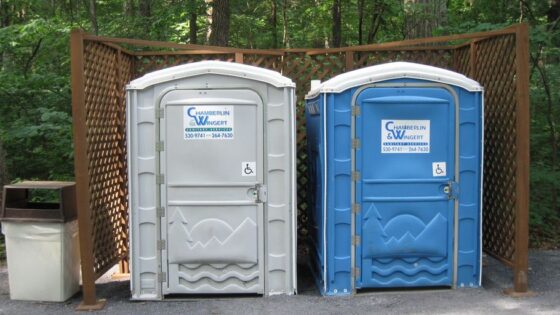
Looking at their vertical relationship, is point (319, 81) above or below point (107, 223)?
above

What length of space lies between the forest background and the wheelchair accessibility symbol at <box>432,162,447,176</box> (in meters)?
2.72

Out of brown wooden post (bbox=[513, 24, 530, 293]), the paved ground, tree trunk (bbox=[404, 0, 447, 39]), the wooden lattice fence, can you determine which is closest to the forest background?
tree trunk (bbox=[404, 0, 447, 39])

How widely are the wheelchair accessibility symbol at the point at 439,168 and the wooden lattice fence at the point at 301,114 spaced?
0.62 meters

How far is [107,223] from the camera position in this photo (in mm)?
5348

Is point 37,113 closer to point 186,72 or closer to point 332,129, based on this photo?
point 186,72

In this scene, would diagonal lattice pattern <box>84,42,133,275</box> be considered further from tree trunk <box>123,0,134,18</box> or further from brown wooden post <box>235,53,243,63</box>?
tree trunk <box>123,0,134,18</box>

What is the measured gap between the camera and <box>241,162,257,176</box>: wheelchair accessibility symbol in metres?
4.81

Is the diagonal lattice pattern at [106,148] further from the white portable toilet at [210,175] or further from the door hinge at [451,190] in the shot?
the door hinge at [451,190]

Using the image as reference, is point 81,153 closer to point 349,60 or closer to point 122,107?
point 122,107

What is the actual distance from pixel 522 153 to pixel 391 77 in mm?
1308

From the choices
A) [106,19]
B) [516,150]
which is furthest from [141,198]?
[106,19]

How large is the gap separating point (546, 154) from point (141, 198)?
19.7ft

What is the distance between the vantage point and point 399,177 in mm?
4879

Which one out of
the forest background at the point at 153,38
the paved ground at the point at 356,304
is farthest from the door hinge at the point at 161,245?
the forest background at the point at 153,38
